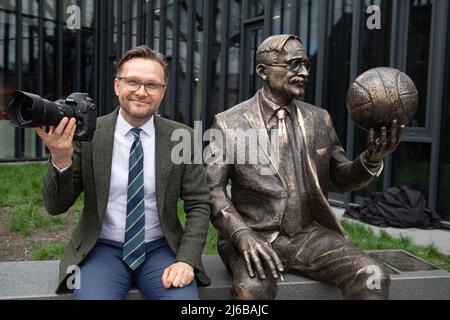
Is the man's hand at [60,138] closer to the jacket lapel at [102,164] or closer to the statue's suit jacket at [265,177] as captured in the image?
the jacket lapel at [102,164]

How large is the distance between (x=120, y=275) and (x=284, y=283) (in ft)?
3.11

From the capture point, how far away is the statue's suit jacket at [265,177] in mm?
3115

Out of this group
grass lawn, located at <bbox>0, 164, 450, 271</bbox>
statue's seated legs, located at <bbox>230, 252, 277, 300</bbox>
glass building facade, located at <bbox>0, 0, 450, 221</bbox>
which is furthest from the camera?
glass building facade, located at <bbox>0, 0, 450, 221</bbox>

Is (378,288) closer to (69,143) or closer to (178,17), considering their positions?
(69,143)

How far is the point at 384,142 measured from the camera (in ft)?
9.68

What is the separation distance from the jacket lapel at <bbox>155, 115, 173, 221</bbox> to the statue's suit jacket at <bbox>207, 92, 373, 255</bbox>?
0.32 metres

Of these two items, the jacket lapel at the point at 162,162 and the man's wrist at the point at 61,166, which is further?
the jacket lapel at the point at 162,162

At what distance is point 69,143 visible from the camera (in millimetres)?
2461

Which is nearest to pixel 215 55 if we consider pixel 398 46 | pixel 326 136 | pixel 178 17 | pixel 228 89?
pixel 228 89

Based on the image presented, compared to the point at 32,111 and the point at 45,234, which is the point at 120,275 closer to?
the point at 32,111

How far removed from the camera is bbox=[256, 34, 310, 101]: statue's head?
3.11 meters

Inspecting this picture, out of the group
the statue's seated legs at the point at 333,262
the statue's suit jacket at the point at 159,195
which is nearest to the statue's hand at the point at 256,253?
the statue's suit jacket at the point at 159,195

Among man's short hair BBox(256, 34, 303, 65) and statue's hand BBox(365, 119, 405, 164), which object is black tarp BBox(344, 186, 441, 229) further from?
man's short hair BBox(256, 34, 303, 65)

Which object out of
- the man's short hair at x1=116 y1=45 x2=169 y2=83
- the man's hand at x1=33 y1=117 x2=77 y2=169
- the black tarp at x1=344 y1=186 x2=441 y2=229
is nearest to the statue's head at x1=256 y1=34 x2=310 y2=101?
the man's short hair at x1=116 y1=45 x2=169 y2=83
